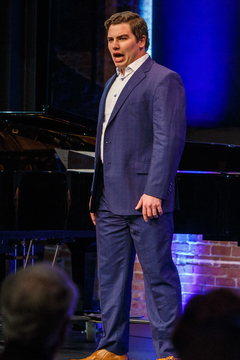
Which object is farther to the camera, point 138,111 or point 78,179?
point 78,179

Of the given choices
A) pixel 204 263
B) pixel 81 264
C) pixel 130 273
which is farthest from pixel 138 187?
pixel 204 263

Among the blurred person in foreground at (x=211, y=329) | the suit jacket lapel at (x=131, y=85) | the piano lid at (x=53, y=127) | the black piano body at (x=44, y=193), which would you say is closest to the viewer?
the blurred person in foreground at (x=211, y=329)

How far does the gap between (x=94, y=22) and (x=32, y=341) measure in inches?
166

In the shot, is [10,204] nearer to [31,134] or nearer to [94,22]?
[31,134]

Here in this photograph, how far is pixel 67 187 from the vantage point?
2.96 metres

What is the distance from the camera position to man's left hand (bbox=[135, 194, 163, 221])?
191 cm

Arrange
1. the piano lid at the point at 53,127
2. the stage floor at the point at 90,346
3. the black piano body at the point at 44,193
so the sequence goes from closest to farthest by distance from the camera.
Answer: the stage floor at the point at 90,346, the black piano body at the point at 44,193, the piano lid at the point at 53,127

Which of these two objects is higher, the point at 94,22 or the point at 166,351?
the point at 94,22

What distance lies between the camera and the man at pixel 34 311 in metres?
0.76

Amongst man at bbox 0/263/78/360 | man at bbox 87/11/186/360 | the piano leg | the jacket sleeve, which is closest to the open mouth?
man at bbox 87/11/186/360

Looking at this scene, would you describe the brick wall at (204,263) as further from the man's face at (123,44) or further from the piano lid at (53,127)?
the man's face at (123,44)

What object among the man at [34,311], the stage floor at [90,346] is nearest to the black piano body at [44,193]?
the stage floor at [90,346]

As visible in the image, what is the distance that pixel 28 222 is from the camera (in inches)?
113

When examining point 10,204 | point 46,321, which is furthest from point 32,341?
point 10,204
